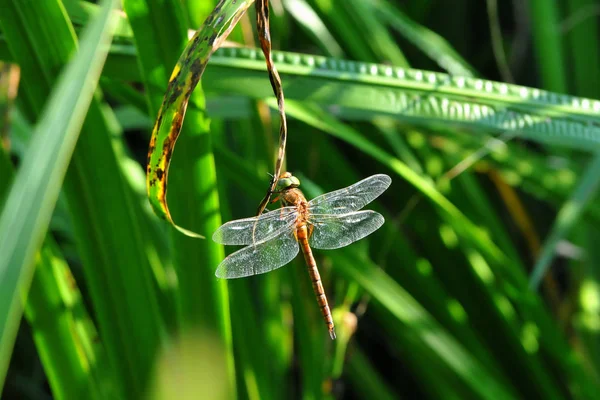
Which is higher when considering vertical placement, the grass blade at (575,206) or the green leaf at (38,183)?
the grass blade at (575,206)

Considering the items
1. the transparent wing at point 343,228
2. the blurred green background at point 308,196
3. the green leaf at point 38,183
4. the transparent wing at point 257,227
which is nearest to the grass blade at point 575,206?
the blurred green background at point 308,196

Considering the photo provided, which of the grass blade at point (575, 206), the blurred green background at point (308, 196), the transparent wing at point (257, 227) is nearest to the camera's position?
the blurred green background at point (308, 196)

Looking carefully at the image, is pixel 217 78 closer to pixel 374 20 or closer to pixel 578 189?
pixel 374 20

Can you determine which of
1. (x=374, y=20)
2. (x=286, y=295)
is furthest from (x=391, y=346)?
(x=374, y=20)

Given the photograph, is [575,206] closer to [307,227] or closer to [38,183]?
[307,227]

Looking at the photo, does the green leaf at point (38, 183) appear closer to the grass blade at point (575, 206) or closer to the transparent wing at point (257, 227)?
the transparent wing at point (257, 227)

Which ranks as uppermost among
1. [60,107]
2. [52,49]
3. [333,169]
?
[333,169]

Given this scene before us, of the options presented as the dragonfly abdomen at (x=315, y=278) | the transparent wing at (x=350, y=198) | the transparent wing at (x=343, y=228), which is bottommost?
the dragonfly abdomen at (x=315, y=278)
